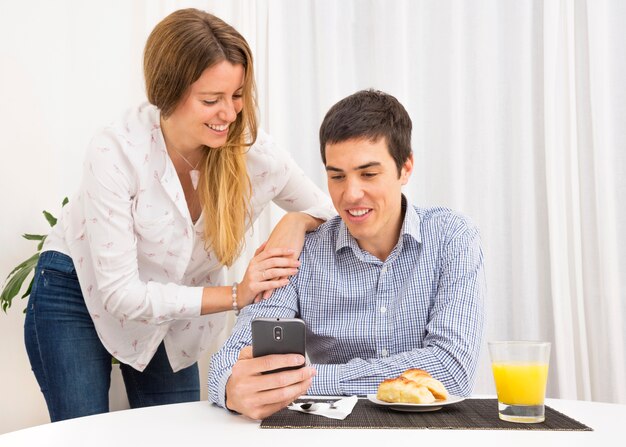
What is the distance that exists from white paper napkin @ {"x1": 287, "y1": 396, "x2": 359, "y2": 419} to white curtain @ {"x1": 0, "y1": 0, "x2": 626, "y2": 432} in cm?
181

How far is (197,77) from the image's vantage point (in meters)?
1.76

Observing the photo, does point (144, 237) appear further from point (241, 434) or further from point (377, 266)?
point (241, 434)

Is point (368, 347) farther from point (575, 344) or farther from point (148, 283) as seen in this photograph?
point (575, 344)

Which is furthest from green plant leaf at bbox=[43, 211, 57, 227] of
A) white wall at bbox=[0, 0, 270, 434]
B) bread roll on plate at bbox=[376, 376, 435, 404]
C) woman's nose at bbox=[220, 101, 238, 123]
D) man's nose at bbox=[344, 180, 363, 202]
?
bread roll on plate at bbox=[376, 376, 435, 404]

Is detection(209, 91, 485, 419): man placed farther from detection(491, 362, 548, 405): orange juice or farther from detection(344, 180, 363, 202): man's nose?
detection(491, 362, 548, 405): orange juice

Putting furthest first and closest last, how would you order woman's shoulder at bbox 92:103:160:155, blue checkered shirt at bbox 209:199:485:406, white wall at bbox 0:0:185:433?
white wall at bbox 0:0:185:433 < woman's shoulder at bbox 92:103:160:155 < blue checkered shirt at bbox 209:199:485:406

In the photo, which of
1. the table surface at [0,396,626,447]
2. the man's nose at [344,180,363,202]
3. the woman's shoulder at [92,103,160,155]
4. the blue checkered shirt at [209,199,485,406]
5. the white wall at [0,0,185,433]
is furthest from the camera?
the white wall at [0,0,185,433]

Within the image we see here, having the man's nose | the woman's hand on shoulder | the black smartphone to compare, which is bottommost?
the black smartphone

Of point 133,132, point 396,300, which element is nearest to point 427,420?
point 396,300

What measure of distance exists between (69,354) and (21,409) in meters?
1.54

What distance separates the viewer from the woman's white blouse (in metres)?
1.79

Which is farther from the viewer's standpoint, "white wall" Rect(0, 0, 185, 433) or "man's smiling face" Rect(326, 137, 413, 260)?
"white wall" Rect(0, 0, 185, 433)

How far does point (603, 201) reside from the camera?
285cm

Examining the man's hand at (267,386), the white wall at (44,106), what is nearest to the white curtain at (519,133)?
the white wall at (44,106)
